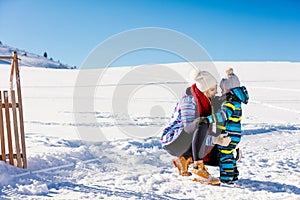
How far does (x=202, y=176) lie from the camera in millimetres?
4039

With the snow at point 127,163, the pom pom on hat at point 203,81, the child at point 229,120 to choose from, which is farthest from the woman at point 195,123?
the snow at point 127,163

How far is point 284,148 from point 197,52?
9.31ft

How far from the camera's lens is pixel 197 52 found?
4.76m

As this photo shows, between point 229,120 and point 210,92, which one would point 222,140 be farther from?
point 210,92

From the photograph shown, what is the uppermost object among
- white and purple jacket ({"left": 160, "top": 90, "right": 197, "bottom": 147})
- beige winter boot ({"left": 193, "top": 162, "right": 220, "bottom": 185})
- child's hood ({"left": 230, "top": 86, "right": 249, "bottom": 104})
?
child's hood ({"left": 230, "top": 86, "right": 249, "bottom": 104})

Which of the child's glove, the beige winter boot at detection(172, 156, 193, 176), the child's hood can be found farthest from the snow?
the child's hood

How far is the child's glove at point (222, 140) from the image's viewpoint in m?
3.91

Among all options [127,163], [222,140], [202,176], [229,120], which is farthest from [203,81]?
A: [127,163]

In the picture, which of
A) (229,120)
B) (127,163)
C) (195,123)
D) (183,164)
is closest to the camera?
(195,123)

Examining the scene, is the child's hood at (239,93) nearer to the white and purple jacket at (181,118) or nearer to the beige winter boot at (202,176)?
the white and purple jacket at (181,118)

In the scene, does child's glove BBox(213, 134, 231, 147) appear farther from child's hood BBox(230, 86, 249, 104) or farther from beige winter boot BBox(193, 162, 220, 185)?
child's hood BBox(230, 86, 249, 104)

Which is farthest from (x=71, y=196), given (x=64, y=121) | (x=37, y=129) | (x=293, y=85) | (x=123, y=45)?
(x=293, y=85)

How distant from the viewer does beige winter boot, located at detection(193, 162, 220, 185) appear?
400 centimetres

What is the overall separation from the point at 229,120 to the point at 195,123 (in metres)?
0.42
